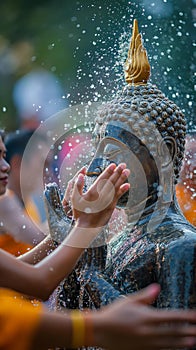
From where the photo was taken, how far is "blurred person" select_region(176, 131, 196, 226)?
5.22 m

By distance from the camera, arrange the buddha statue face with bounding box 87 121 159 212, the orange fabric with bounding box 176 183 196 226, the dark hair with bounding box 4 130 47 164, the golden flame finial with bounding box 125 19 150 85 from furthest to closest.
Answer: the dark hair with bounding box 4 130 47 164
the orange fabric with bounding box 176 183 196 226
the golden flame finial with bounding box 125 19 150 85
the buddha statue face with bounding box 87 121 159 212

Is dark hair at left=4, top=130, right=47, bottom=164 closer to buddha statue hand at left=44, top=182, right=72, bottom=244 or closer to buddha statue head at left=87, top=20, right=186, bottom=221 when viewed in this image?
buddha statue head at left=87, top=20, right=186, bottom=221

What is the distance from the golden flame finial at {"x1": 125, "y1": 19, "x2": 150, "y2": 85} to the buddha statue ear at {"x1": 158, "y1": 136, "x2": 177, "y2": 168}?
0.34m

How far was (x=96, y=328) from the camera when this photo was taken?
2201 mm

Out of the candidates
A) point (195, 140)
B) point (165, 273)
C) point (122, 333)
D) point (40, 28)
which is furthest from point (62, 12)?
point (122, 333)

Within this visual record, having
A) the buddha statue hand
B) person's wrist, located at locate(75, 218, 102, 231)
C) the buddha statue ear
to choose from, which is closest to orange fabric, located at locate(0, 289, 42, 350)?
person's wrist, located at locate(75, 218, 102, 231)

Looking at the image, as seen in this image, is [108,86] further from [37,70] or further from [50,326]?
[37,70]

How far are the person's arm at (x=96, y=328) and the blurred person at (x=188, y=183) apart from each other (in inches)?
117

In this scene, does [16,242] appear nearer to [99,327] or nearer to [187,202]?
[187,202]

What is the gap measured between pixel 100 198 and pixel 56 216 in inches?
20.0

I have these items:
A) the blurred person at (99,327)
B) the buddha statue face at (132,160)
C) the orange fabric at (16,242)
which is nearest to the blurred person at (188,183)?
the orange fabric at (16,242)

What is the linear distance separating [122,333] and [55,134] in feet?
12.3

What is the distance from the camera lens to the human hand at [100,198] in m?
2.93

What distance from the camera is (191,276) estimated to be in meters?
3.07
